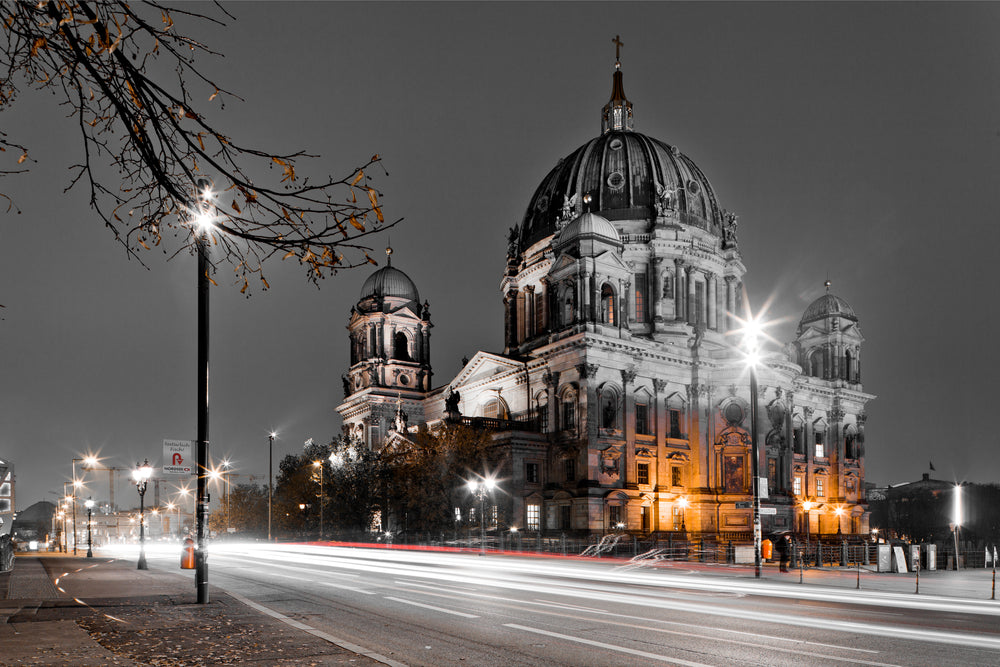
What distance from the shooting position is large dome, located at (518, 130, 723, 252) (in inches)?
3100

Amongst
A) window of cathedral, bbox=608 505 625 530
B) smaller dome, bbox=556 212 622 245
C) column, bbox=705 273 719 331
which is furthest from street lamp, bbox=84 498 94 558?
column, bbox=705 273 719 331

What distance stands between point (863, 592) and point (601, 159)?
62.4 m

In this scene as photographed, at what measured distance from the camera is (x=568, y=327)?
66.4 metres

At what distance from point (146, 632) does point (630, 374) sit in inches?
2128

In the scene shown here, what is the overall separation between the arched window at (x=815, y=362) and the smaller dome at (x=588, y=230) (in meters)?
30.0

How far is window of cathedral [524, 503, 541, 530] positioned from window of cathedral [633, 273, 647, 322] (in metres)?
20.3

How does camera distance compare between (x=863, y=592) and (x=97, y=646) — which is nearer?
(x=97, y=646)

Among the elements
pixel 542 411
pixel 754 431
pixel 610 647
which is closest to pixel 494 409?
pixel 542 411

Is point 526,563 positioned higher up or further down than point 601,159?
further down

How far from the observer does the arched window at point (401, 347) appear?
295 feet

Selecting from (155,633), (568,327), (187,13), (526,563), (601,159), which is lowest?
(526,563)

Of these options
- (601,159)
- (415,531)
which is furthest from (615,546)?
(601,159)

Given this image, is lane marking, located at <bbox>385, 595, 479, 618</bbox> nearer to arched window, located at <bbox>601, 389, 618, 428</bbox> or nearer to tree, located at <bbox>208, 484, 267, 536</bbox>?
arched window, located at <bbox>601, 389, 618, 428</bbox>

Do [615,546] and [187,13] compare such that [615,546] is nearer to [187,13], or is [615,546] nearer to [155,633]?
[155,633]
